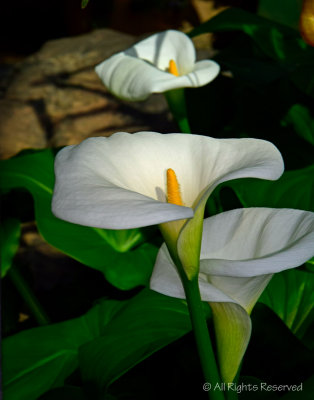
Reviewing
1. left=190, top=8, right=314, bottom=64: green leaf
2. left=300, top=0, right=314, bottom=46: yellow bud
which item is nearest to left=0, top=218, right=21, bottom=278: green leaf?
left=190, top=8, right=314, bottom=64: green leaf

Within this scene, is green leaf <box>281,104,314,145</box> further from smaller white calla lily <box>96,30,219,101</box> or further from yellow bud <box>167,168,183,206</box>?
yellow bud <box>167,168,183,206</box>

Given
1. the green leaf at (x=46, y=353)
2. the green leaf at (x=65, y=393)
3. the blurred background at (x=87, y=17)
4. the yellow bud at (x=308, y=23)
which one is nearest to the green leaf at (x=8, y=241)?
the green leaf at (x=46, y=353)

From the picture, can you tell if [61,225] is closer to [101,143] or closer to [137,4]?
[101,143]

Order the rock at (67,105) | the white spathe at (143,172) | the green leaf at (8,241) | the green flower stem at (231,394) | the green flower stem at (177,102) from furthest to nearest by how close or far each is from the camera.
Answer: the rock at (67,105) < the green leaf at (8,241) < the green flower stem at (177,102) < the green flower stem at (231,394) < the white spathe at (143,172)

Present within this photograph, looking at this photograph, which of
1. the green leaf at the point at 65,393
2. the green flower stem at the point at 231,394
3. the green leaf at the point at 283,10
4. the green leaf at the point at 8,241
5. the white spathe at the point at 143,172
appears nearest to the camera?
the white spathe at the point at 143,172

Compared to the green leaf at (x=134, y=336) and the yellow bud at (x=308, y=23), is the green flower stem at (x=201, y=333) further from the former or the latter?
the yellow bud at (x=308, y=23)
